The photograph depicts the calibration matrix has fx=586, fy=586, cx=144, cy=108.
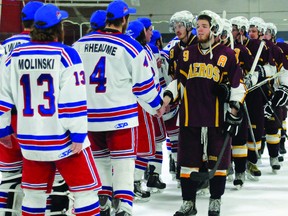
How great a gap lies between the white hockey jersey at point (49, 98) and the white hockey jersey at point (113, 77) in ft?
2.02

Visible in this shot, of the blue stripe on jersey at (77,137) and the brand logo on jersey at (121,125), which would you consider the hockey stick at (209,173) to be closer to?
the brand logo on jersey at (121,125)

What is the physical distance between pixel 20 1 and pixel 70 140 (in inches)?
307

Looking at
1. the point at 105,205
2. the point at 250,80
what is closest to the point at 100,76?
the point at 105,205

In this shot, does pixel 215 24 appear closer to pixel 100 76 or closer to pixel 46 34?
pixel 100 76

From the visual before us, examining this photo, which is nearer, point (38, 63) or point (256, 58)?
point (38, 63)

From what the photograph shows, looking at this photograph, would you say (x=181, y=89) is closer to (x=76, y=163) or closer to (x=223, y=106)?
(x=223, y=106)

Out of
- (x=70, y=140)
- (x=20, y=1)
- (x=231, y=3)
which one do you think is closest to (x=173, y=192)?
(x=70, y=140)

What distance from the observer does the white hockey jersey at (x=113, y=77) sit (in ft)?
10.9

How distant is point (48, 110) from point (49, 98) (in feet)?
0.18

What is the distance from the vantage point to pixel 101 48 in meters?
3.35

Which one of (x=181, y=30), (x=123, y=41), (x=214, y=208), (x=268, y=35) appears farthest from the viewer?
(x=268, y=35)

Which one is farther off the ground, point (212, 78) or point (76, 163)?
point (212, 78)

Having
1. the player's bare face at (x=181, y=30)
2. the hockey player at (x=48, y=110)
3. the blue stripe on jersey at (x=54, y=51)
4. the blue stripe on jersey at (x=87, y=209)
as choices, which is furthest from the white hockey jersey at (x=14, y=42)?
the player's bare face at (x=181, y=30)

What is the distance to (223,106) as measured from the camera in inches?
144
